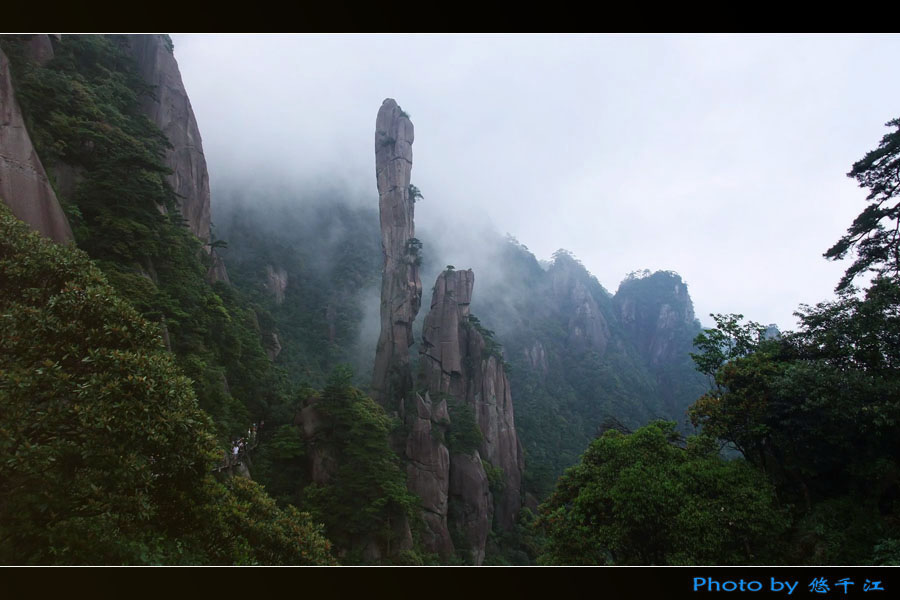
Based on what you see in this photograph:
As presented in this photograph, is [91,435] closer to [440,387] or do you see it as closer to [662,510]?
[662,510]

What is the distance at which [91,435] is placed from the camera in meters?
4.82

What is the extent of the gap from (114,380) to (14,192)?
567 cm

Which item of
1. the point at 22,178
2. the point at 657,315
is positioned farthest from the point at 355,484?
the point at 657,315

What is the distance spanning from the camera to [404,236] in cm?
3559

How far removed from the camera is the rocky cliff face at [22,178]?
25.9 ft

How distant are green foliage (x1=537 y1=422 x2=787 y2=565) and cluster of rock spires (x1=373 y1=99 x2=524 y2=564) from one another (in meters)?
14.4

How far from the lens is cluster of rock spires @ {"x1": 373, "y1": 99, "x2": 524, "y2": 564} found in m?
24.3

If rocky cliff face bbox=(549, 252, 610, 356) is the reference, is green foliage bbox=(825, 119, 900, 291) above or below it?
below

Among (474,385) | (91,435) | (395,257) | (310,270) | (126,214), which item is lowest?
(91,435)

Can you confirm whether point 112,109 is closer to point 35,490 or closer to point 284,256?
point 35,490

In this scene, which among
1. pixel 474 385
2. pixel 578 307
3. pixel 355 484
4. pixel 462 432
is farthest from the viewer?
pixel 578 307

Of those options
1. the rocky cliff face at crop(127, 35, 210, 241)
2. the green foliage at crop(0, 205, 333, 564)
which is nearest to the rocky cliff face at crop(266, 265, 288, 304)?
the rocky cliff face at crop(127, 35, 210, 241)

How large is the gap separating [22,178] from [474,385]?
2852 cm

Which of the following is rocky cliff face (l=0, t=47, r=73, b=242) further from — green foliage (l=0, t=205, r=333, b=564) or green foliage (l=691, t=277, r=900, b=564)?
green foliage (l=691, t=277, r=900, b=564)
